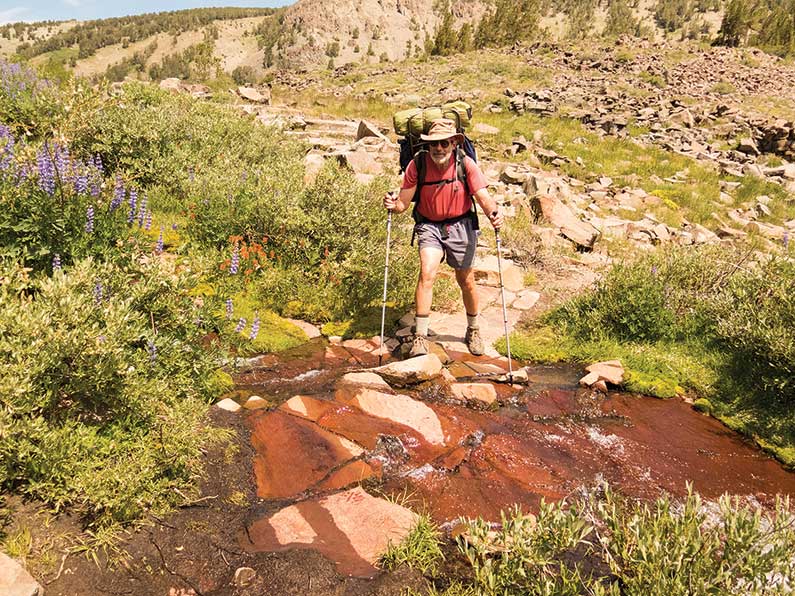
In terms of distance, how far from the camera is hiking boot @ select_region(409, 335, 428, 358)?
6543 mm

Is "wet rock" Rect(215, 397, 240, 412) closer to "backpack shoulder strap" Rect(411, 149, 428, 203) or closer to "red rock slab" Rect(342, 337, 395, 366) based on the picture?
"red rock slab" Rect(342, 337, 395, 366)

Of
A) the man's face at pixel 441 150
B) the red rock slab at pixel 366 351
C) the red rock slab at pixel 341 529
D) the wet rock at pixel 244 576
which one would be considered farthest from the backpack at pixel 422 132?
the wet rock at pixel 244 576

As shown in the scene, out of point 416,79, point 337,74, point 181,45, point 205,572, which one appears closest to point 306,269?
point 205,572

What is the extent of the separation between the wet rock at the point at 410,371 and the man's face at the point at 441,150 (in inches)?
97.6

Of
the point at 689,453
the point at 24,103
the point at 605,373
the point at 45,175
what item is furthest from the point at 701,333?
the point at 24,103

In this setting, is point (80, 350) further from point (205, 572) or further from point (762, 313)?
point (762, 313)

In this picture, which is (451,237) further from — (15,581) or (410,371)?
(15,581)

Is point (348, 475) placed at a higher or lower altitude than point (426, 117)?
lower

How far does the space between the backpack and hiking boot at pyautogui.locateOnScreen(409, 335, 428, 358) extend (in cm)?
164

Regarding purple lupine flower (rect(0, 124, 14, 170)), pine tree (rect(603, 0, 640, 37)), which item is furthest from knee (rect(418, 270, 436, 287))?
pine tree (rect(603, 0, 640, 37))

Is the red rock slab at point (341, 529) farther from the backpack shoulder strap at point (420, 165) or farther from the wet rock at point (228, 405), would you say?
the backpack shoulder strap at point (420, 165)

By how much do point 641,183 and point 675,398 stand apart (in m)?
14.6

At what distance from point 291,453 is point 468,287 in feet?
12.1

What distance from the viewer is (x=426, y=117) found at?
595cm
